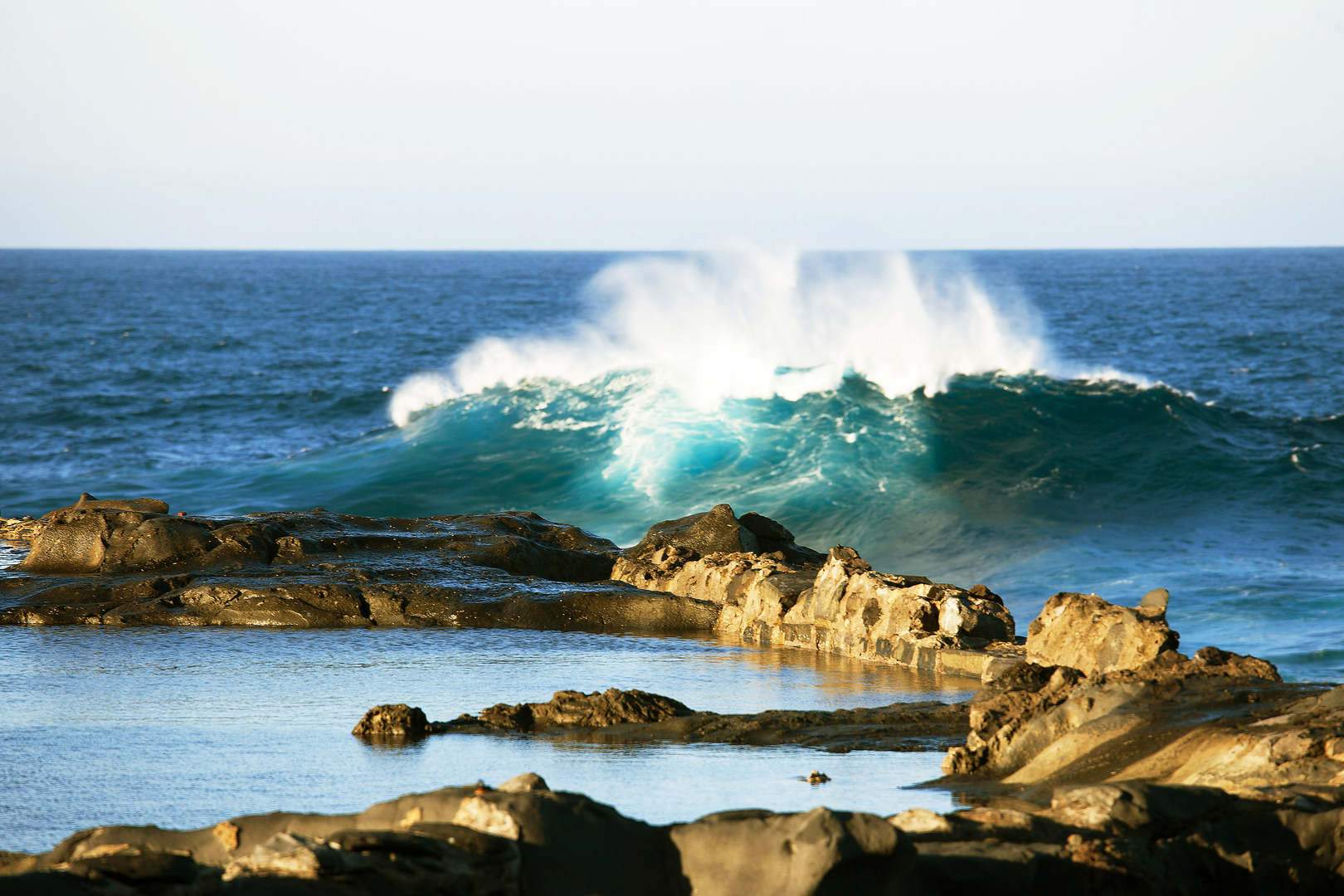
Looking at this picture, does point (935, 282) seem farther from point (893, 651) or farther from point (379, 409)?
point (893, 651)

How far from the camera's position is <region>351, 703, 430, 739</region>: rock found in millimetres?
8500

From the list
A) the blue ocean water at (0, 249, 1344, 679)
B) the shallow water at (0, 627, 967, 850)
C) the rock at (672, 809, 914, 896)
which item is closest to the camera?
the rock at (672, 809, 914, 896)

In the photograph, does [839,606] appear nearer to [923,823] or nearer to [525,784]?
[923,823]

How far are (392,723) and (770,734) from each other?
6.65ft

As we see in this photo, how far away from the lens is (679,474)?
24391 millimetres

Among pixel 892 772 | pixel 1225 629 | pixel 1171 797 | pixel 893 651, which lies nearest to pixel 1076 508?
pixel 1225 629

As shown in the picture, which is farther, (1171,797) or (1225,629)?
(1225,629)

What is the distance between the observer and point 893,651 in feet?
37.1

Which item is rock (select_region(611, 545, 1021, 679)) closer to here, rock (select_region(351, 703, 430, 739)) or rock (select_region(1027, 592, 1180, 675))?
rock (select_region(1027, 592, 1180, 675))

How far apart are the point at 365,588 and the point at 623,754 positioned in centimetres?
544

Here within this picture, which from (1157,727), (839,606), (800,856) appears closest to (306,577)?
(839,606)

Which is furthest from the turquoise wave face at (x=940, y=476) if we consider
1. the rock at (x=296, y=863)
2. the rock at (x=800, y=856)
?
the rock at (x=296, y=863)

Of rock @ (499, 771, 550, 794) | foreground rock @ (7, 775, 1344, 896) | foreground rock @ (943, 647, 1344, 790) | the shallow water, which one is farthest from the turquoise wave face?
rock @ (499, 771, 550, 794)

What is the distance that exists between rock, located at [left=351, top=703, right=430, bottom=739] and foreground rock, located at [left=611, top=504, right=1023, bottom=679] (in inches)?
143
